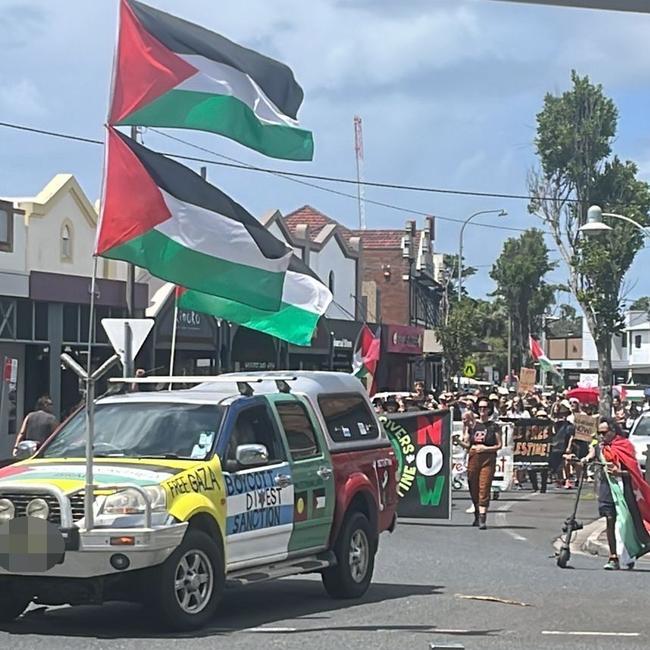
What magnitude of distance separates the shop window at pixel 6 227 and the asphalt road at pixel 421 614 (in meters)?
17.2

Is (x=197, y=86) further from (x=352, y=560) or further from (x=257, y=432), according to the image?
(x=352, y=560)

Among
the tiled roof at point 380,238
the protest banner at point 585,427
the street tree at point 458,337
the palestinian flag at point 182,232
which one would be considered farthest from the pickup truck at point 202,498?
the tiled roof at point 380,238

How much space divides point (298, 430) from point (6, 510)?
2945 mm

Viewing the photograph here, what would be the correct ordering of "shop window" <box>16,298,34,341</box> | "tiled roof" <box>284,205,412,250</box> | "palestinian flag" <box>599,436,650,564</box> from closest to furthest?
"palestinian flag" <box>599,436,650,564</box> → "shop window" <box>16,298,34,341</box> → "tiled roof" <box>284,205,412,250</box>

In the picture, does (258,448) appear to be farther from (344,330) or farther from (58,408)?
(344,330)

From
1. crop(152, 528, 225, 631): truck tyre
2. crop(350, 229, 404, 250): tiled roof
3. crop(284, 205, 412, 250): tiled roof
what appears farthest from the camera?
crop(350, 229, 404, 250): tiled roof

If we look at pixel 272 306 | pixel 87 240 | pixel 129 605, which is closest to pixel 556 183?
pixel 87 240

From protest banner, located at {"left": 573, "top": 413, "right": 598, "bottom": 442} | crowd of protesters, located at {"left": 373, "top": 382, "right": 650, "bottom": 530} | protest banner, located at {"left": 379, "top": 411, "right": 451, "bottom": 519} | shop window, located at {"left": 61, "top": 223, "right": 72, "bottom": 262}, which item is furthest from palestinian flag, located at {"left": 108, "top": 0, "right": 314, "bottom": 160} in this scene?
shop window, located at {"left": 61, "top": 223, "right": 72, "bottom": 262}

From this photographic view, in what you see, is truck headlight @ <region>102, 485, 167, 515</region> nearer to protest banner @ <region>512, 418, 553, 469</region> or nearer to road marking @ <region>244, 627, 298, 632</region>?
road marking @ <region>244, 627, 298, 632</region>

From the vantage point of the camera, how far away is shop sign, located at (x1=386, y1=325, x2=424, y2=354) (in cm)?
5569

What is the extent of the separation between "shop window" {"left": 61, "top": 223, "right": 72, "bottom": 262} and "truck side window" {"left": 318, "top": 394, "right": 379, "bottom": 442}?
71.8 ft

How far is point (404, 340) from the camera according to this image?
190 feet

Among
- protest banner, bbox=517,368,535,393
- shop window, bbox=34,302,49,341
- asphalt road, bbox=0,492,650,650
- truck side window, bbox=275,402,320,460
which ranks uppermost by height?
shop window, bbox=34,302,49,341

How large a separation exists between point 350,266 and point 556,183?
31.4 ft
